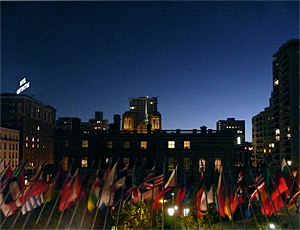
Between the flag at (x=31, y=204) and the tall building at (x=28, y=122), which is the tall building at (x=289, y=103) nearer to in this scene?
the tall building at (x=28, y=122)

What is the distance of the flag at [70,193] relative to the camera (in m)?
23.0

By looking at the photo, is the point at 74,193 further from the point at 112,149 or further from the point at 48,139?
the point at 48,139

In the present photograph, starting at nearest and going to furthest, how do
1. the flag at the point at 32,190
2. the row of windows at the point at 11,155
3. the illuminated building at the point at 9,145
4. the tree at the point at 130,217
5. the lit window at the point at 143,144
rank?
the flag at the point at 32,190 < the tree at the point at 130,217 < the lit window at the point at 143,144 < the illuminated building at the point at 9,145 < the row of windows at the point at 11,155

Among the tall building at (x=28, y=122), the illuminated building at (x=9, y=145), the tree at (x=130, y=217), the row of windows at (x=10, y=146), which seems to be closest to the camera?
the tree at (x=130, y=217)

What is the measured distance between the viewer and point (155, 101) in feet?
615

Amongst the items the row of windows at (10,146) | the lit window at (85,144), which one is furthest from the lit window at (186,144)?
the row of windows at (10,146)

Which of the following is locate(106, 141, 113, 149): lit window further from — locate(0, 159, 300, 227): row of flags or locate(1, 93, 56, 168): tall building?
locate(1, 93, 56, 168): tall building

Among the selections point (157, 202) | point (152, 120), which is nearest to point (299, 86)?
point (152, 120)

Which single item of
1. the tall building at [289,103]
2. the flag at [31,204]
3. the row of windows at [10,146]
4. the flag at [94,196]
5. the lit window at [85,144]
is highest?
the tall building at [289,103]

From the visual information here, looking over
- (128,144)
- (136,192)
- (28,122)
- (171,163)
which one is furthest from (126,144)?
(28,122)

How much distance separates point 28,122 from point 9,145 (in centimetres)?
1538

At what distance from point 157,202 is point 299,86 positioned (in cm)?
7259

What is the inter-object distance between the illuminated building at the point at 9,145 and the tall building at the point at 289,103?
74423mm

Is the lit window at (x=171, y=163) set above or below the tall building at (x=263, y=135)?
below
